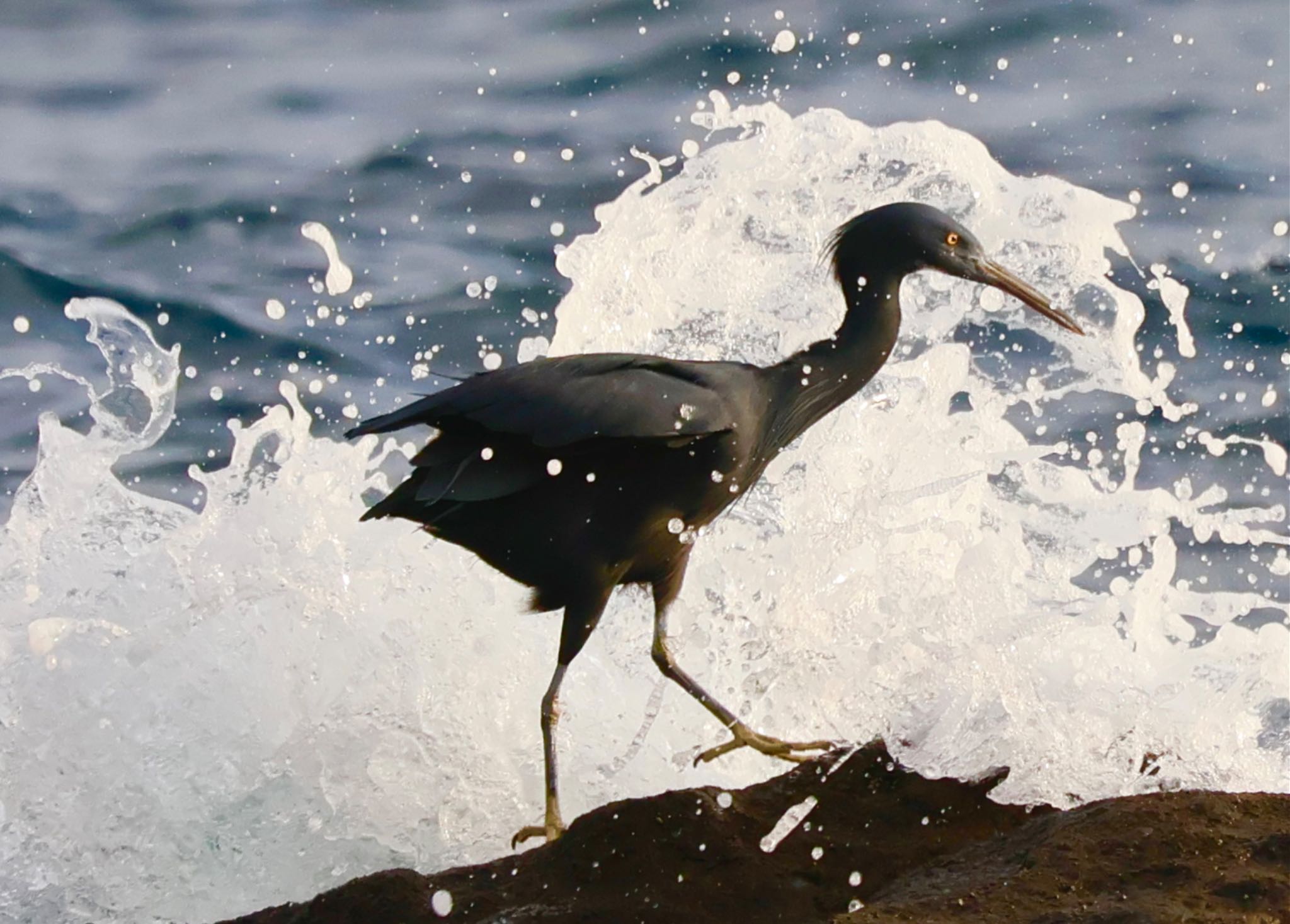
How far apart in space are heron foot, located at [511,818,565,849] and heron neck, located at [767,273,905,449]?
106 centimetres

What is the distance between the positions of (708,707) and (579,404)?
0.92 metres

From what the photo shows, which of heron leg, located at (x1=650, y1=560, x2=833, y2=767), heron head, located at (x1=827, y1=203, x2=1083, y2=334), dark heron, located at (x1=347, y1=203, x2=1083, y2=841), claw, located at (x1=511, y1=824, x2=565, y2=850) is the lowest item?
claw, located at (x1=511, y1=824, x2=565, y2=850)

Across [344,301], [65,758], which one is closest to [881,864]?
[65,758]

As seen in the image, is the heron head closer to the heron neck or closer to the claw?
the heron neck

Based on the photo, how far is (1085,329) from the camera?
5.23 meters

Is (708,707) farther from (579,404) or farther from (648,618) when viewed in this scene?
(579,404)

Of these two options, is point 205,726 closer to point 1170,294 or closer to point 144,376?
point 144,376

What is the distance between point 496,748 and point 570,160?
5020mm

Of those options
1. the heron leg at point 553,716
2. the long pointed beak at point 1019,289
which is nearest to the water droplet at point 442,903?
the heron leg at point 553,716

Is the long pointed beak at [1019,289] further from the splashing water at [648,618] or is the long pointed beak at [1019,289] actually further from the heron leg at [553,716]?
the heron leg at [553,716]

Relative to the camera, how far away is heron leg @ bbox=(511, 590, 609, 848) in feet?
13.1

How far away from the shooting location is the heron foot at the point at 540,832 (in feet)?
13.1

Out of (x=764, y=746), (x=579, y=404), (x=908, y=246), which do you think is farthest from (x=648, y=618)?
(x=908, y=246)

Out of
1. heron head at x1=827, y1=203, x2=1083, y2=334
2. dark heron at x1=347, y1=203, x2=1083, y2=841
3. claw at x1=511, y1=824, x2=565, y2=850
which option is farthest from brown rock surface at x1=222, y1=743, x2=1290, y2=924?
heron head at x1=827, y1=203, x2=1083, y2=334
